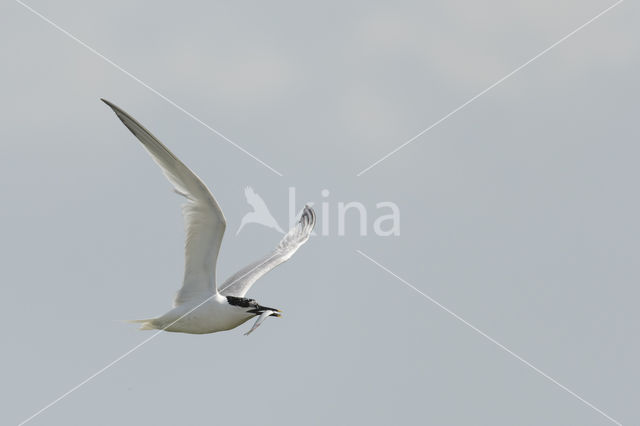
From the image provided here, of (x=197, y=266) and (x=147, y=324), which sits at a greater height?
(x=197, y=266)

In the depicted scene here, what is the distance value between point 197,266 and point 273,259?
3462 millimetres

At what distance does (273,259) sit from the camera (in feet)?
69.2

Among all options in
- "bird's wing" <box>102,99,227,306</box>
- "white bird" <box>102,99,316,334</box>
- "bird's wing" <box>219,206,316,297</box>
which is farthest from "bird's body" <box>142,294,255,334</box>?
"bird's wing" <box>219,206,316,297</box>

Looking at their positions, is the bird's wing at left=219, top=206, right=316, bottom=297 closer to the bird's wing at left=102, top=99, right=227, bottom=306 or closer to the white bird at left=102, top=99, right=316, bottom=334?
the white bird at left=102, top=99, right=316, bottom=334

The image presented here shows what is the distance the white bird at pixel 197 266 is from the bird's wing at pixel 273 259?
65 cm

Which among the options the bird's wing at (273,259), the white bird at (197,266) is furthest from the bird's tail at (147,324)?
the bird's wing at (273,259)

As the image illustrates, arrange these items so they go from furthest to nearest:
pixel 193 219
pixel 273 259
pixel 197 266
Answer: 1. pixel 273 259
2. pixel 197 266
3. pixel 193 219

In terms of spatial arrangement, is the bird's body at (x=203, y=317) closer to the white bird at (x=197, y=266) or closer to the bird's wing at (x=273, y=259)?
the white bird at (x=197, y=266)

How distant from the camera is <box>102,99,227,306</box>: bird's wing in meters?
16.4

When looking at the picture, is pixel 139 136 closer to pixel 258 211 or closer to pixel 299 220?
pixel 258 211

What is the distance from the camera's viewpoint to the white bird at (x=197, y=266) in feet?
54.4

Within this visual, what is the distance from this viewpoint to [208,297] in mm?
17875

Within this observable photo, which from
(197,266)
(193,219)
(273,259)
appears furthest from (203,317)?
(273,259)

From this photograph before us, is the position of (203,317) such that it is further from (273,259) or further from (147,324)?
(273,259)
